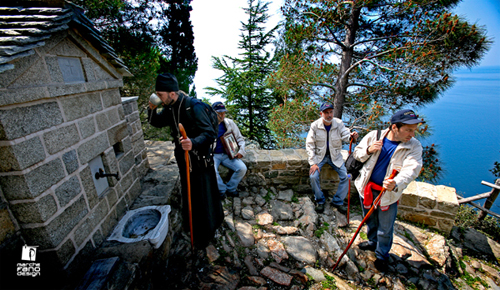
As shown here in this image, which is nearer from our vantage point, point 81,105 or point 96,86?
point 81,105

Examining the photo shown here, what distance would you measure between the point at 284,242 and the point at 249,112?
361 inches

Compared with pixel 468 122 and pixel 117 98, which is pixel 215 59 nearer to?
pixel 117 98

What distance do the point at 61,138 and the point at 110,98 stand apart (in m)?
0.94

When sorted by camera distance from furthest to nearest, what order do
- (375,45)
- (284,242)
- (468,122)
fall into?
(468,122) → (375,45) → (284,242)

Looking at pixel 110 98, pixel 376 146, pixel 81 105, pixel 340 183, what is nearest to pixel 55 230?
pixel 81 105

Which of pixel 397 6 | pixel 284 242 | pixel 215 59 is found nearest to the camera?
pixel 284 242

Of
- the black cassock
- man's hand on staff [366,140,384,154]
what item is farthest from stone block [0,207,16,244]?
man's hand on staff [366,140,384,154]

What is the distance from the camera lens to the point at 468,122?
31.3 metres

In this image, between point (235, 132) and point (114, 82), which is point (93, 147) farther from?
point (235, 132)

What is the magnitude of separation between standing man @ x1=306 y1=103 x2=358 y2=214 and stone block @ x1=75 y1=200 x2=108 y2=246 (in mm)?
3236

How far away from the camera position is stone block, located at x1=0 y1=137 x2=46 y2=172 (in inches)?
53.2

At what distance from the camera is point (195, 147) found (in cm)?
244

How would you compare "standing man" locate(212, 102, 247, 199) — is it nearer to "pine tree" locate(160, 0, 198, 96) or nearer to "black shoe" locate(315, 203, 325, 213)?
"black shoe" locate(315, 203, 325, 213)

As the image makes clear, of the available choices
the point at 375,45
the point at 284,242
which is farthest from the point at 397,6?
the point at 284,242
